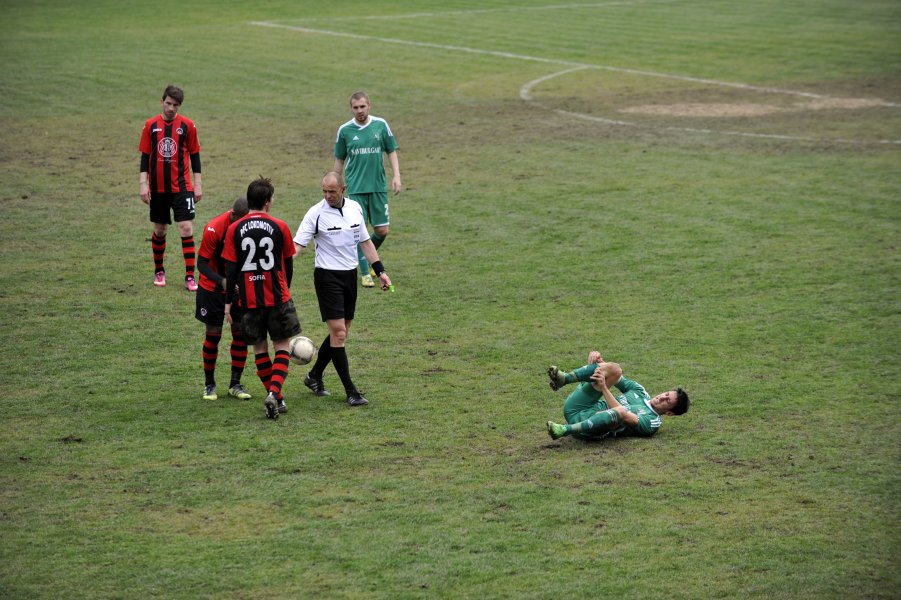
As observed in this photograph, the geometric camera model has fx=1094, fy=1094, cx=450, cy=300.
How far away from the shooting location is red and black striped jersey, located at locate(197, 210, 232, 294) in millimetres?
11141

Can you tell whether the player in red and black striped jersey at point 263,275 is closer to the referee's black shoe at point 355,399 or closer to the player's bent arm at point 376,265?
the referee's black shoe at point 355,399

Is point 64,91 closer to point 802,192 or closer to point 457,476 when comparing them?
point 802,192

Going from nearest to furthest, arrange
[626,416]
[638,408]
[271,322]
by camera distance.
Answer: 1. [626,416]
2. [638,408]
3. [271,322]

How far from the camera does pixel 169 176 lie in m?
15.1

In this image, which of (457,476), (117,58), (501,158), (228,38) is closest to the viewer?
(457,476)

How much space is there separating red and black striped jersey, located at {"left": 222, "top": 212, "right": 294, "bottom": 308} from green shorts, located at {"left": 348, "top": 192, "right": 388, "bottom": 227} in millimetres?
4608

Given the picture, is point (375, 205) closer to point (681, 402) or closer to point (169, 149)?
point (169, 149)

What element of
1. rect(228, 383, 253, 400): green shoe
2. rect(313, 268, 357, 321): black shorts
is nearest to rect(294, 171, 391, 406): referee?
rect(313, 268, 357, 321): black shorts

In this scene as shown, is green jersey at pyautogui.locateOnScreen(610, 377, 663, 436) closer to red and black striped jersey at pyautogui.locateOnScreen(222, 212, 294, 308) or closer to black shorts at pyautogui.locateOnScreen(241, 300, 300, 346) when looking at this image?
black shorts at pyautogui.locateOnScreen(241, 300, 300, 346)

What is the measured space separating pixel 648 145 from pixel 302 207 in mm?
8362

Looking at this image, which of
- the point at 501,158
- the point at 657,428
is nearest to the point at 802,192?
the point at 501,158

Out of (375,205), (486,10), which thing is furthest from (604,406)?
(486,10)

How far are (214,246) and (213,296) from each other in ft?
1.69

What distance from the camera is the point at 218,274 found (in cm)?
1126
